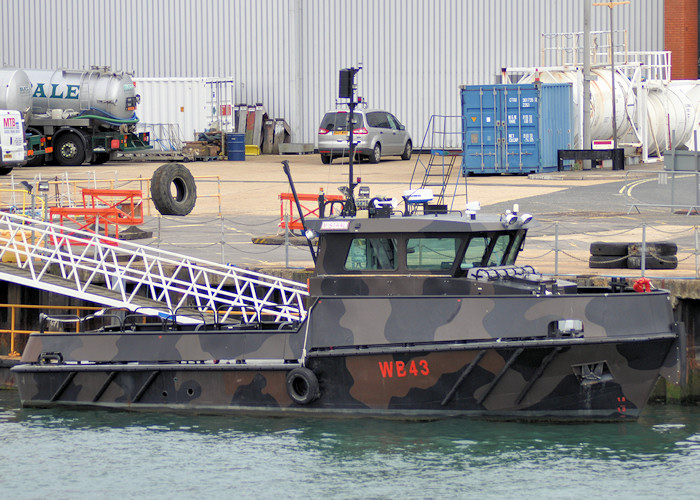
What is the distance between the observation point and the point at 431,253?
13492mm

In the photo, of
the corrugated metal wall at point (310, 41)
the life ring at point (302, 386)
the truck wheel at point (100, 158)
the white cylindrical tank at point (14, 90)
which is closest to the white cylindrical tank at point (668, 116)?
the corrugated metal wall at point (310, 41)

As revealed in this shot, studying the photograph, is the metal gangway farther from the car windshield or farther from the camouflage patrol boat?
the car windshield

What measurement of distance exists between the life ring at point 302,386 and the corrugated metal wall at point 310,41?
104ft

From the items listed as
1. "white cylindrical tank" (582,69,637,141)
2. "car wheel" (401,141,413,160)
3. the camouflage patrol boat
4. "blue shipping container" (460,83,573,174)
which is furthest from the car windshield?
the camouflage patrol boat

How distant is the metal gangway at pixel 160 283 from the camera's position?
16.1 metres

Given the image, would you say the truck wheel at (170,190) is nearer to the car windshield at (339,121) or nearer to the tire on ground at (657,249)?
the car windshield at (339,121)

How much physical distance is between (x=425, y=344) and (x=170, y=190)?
13.8 metres

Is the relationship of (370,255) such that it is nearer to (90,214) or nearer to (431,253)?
(431,253)

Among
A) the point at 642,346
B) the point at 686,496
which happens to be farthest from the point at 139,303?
the point at 686,496

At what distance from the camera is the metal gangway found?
52.7ft

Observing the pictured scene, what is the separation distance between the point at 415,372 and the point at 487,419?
100 centimetres

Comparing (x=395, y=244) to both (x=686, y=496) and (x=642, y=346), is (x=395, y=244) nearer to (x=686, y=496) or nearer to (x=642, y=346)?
(x=642, y=346)

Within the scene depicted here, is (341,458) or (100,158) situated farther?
(100,158)

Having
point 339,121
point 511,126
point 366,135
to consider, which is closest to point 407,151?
point 366,135
